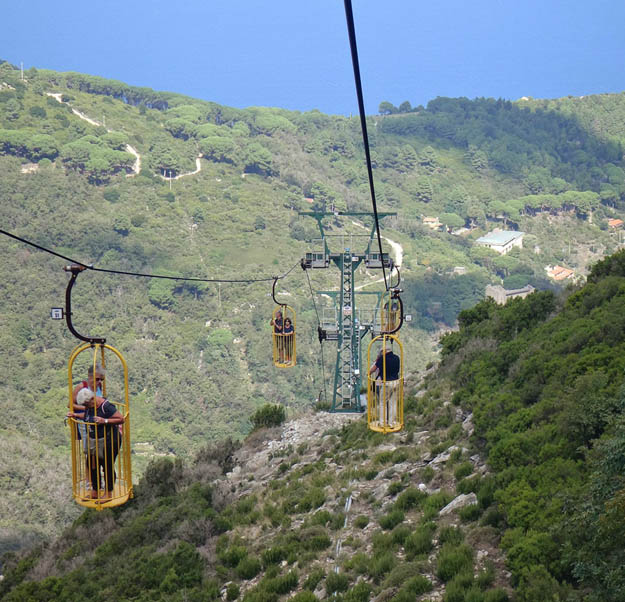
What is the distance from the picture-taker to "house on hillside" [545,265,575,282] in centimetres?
11125

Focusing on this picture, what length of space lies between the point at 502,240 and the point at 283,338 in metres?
105

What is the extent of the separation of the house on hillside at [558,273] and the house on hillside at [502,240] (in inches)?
288

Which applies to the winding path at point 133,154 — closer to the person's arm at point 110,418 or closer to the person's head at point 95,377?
the person's head at point 95,377

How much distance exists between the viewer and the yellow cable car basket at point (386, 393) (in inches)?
478

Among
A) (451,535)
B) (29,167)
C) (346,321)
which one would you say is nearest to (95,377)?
(451,535)

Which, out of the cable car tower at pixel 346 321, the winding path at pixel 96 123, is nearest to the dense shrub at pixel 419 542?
the cable car tower at pixel 346 321

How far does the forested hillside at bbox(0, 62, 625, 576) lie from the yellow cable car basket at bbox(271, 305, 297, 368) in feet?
67.1

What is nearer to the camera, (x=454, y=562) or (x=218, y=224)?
(x=454, y=562)

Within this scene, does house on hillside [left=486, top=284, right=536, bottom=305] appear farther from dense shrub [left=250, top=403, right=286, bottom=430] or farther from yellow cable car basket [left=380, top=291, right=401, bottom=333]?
yellow cable car basket [left=380, top=291, right=401, bottom=333]

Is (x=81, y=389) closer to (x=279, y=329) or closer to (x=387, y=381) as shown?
(x=387, y=381)

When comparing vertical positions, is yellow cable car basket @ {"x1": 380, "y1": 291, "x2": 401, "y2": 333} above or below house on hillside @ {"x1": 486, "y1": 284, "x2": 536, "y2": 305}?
below

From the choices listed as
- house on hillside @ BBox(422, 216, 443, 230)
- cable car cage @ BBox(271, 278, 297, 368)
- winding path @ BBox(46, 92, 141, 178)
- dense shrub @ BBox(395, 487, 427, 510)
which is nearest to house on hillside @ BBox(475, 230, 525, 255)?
house on hillside @ BBox(422, 216, 443, 230)

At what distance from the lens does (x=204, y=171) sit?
4985 inches

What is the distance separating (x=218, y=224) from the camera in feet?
349
